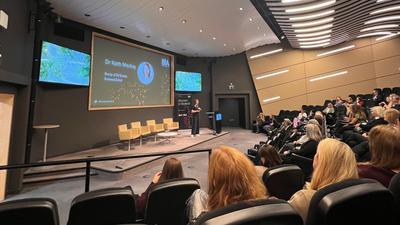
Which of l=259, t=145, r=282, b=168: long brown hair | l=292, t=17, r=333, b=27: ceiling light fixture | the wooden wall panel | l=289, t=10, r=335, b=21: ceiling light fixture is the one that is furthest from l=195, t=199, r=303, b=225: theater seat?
the wooden wall panel

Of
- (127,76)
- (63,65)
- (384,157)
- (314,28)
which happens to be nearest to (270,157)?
(384,157)

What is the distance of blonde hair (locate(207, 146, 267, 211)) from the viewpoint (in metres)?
1.01

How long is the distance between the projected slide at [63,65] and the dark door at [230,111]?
830 cm

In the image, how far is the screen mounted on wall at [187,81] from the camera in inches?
410

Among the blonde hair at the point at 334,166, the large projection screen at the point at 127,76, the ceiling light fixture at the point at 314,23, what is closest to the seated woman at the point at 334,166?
the blonde hair at the point at 334,166

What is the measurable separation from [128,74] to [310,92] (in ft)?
28.6

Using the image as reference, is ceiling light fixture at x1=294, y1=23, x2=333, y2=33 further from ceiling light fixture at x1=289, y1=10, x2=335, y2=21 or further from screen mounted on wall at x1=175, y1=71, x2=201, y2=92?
screen mounted on wall at x1=175, y1=71, x2=201, y2=92

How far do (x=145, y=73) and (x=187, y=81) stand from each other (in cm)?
263

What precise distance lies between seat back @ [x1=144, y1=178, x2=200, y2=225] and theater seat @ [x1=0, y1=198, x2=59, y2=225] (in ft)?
1.84

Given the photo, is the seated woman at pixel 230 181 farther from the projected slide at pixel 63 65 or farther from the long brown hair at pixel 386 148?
the projected slide at pixel 63 65

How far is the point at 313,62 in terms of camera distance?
34.8 feet

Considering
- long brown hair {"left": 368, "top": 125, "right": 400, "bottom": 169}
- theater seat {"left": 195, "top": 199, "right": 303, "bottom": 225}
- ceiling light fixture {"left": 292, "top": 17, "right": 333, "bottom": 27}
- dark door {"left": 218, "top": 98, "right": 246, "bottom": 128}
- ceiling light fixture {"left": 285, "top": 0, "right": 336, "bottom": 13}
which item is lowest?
theater seat {"left": 195, "top": 199, "right": 303, "bottom": 225}

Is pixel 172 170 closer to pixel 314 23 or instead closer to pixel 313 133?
pixel 313 133

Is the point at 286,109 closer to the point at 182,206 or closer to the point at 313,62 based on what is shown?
the point at 313,62
